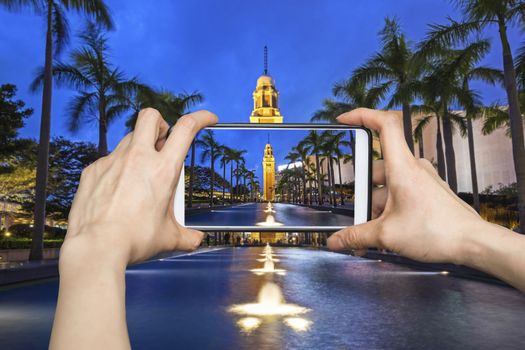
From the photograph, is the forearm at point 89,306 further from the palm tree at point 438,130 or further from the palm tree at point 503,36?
the palm tree at point 438,130

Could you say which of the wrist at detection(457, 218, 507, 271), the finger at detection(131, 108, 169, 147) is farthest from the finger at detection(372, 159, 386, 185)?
the finger at detection(131, 108, 169, 147)

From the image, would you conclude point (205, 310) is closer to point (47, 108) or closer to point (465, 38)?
point (47, 108)

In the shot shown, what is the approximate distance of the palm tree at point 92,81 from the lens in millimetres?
20141

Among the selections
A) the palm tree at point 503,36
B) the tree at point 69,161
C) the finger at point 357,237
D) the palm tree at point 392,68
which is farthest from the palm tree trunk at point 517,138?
the tree at point 69,161

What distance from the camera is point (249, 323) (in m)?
7.22

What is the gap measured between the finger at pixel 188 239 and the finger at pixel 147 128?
1.40 ft

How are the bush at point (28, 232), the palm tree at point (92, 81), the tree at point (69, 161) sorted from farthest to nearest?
the tree at point (69, 161)
the bush at point (28, 232)
the palm tree at point (92, 81)

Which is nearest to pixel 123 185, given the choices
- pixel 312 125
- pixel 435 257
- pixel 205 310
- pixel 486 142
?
pixel 312 125

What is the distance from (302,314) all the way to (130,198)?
7.43 m

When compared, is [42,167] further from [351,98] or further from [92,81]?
[351,98]

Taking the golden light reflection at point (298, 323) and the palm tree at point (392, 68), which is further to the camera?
the palm tree at point (392, 68)

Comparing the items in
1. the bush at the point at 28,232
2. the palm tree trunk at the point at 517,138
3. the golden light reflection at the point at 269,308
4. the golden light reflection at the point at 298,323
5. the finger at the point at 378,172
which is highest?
the palm tree trunk at the point at 517,138

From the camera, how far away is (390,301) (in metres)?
9.49

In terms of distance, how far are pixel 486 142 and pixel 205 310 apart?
218 feet
